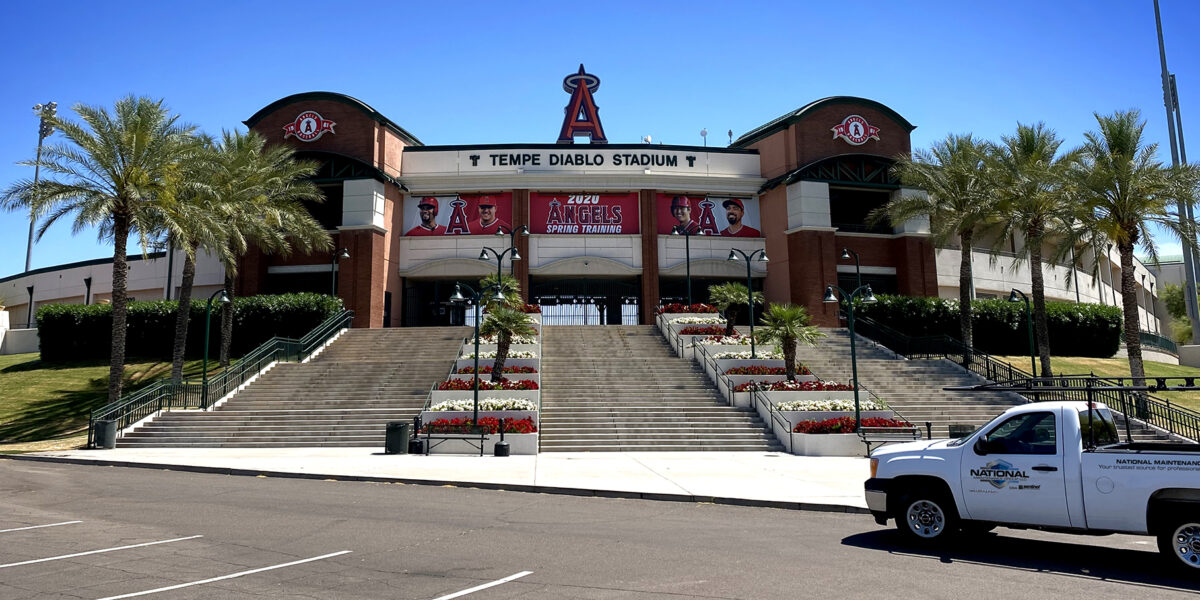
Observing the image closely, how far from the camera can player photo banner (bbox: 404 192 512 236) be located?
4275cm

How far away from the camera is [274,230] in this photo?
32.8 metres

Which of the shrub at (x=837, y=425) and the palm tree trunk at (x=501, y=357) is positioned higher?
the palm tree trunk at (x=501, y=357)

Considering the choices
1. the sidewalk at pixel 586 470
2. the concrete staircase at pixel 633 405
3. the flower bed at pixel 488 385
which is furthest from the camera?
the flower bed at pixel 488 385

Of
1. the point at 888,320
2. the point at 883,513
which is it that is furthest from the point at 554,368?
the point at 883,513

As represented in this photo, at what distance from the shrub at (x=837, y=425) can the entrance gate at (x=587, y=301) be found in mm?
21777

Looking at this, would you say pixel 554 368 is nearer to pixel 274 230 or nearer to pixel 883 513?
pixel 274 230

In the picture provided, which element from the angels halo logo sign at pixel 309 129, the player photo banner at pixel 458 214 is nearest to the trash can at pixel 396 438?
the player photo banner at pixel 458 214

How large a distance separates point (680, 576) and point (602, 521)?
3.54m

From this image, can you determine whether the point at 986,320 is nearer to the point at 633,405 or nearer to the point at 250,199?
the point at 633,405

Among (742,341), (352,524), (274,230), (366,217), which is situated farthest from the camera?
(366,217)

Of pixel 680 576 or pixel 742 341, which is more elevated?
pixel 742 341

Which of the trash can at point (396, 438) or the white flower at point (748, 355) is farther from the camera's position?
the white flower at point (748, 355)

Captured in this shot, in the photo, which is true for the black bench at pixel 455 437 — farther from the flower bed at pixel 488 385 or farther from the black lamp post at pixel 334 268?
the black lamp post at pixel 334 268

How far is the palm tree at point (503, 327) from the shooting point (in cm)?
2531
